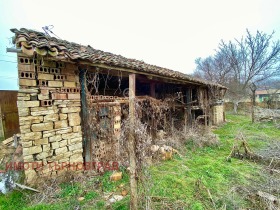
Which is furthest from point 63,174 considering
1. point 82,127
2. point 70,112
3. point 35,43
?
point 35,43

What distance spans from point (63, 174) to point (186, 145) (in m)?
4.36

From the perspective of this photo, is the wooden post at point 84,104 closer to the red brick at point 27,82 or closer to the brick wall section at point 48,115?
the brick wall section at point 48,115

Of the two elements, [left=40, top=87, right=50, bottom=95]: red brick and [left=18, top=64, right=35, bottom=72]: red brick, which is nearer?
[left=18, top=64, right=35, bottom=72]: red brick

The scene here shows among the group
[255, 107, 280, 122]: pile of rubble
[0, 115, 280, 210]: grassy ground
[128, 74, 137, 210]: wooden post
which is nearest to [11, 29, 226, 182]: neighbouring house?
[128, 74, 137, 210]: wooden post

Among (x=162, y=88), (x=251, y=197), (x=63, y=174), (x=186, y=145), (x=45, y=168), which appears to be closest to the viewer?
(x=251, y=197)

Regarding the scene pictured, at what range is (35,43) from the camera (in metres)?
2.56

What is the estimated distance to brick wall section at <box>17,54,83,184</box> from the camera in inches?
109

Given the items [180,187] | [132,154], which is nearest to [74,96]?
[132,154]

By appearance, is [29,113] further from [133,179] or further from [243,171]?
[243,171]

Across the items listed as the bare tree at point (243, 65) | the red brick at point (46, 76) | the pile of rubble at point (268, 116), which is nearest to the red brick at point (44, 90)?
the red brick at point (46, 76)

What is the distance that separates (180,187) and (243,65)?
79.4ft

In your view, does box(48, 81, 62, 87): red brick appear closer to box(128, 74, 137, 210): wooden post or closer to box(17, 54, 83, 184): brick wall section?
box(17, 54, 83, 184): brick wall section

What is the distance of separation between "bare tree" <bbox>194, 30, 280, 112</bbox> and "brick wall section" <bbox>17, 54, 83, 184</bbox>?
20.1 meters

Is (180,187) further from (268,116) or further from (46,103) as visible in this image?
(268,116)
